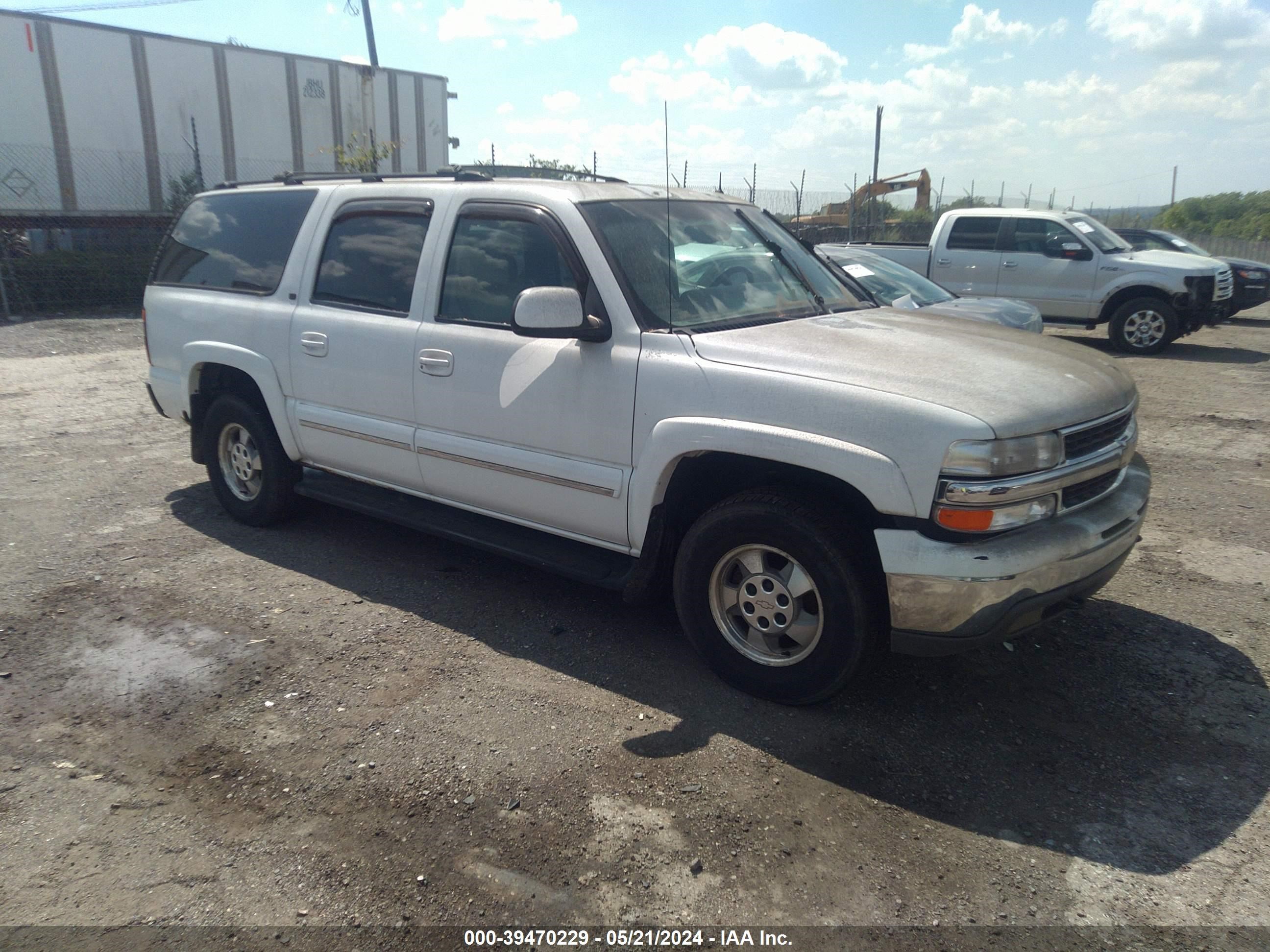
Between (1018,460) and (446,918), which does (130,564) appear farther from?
(1018,460)

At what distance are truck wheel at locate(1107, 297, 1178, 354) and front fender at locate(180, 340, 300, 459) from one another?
11.5 m

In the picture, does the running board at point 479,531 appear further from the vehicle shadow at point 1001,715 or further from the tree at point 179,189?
the tree at point 179,189

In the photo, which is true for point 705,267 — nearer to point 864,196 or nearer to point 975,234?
point 975,234

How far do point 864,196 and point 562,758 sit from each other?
24.5 m

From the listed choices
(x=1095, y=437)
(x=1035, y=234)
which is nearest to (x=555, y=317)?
(x=1095, y=437)

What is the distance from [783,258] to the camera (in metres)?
4.59

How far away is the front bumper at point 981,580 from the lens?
3.05 meters

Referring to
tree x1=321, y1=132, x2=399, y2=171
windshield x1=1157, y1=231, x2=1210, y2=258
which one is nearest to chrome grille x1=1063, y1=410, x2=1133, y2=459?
windshield x1=1157, y1=231, x2=1210, y2=258

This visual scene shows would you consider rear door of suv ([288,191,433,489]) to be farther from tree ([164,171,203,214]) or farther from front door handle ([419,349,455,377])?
tree ([164,171,203,214])

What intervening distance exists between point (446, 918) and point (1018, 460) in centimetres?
227

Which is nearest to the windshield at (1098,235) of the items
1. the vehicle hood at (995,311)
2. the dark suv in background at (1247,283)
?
the dark suv in background at (1247,283)

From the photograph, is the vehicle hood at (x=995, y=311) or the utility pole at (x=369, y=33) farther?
the utility pole at (x=369, y=33)

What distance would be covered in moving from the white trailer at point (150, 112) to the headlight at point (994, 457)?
46.2 feet

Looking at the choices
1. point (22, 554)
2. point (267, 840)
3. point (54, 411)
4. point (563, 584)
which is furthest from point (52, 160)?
point (267, 840)
